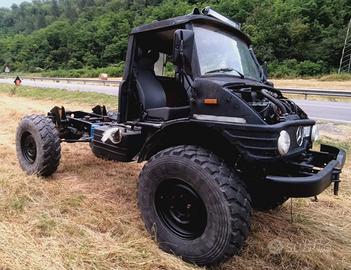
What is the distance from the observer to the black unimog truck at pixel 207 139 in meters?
3.01

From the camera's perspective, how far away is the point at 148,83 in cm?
436

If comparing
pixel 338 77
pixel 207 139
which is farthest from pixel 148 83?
pixel 338 77

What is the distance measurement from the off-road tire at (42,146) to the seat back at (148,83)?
167 centimetres

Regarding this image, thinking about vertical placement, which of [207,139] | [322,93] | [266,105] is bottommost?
[322,93]

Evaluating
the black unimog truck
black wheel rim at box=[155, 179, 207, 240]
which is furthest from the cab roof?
black wheel rim at box=[155, 179, 207, 240]

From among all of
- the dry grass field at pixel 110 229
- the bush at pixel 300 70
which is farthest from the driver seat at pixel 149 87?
the bush at pixel 300 70

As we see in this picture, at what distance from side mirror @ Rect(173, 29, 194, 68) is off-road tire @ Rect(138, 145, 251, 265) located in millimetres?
850

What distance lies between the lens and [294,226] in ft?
13.3

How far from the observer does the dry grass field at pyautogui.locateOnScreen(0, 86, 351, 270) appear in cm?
307

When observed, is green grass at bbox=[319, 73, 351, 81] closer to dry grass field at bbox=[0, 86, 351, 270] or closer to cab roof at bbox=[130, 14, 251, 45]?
dry grass field at bbox=[0, 86, 351, 270]

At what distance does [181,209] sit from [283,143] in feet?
3.69

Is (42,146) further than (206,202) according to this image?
Yes

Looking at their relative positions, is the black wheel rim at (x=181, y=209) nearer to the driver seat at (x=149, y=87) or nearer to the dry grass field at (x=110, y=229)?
the dry grass field at (x=110, y=229)

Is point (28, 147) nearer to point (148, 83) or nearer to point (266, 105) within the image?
point (148, 83)
